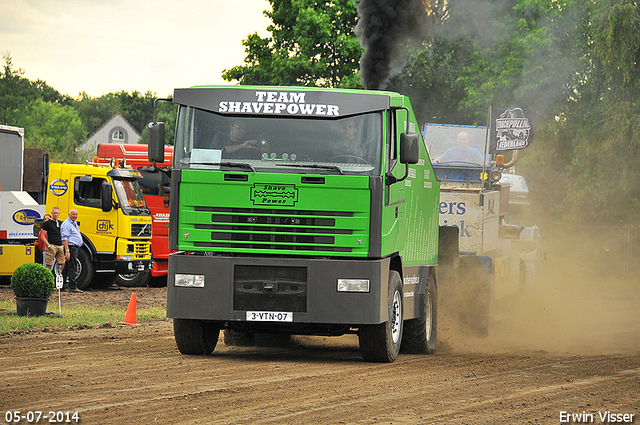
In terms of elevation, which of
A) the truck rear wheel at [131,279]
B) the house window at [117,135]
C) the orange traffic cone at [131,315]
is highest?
the house window at [117,135]

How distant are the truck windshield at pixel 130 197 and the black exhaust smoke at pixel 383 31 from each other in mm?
7321

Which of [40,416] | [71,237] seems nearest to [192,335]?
[40,416]

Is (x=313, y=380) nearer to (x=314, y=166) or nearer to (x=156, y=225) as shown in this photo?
(x=314, y=166)

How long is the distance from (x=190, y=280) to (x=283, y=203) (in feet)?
4.60

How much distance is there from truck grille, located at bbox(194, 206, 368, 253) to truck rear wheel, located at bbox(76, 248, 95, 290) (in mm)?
13169

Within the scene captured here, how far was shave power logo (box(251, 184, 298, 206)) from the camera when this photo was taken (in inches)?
398

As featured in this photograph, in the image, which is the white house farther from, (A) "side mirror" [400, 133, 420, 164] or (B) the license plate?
(A) "side mirror" [400, 133, 420, 164]

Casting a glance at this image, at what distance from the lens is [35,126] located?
4134 inches

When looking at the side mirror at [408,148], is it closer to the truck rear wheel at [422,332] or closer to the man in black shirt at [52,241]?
the truck rear wheel at [422,332]

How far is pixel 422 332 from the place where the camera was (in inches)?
494

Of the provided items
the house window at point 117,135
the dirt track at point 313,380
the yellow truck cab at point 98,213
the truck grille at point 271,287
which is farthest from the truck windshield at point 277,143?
the house window at point 117,135

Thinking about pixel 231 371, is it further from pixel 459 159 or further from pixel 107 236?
pixel 107 236

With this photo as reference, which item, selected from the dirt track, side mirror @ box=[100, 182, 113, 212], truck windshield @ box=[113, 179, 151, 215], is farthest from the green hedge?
truck windshield @ box=[113, 179, 151, 215]

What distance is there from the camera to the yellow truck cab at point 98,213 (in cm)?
2247
